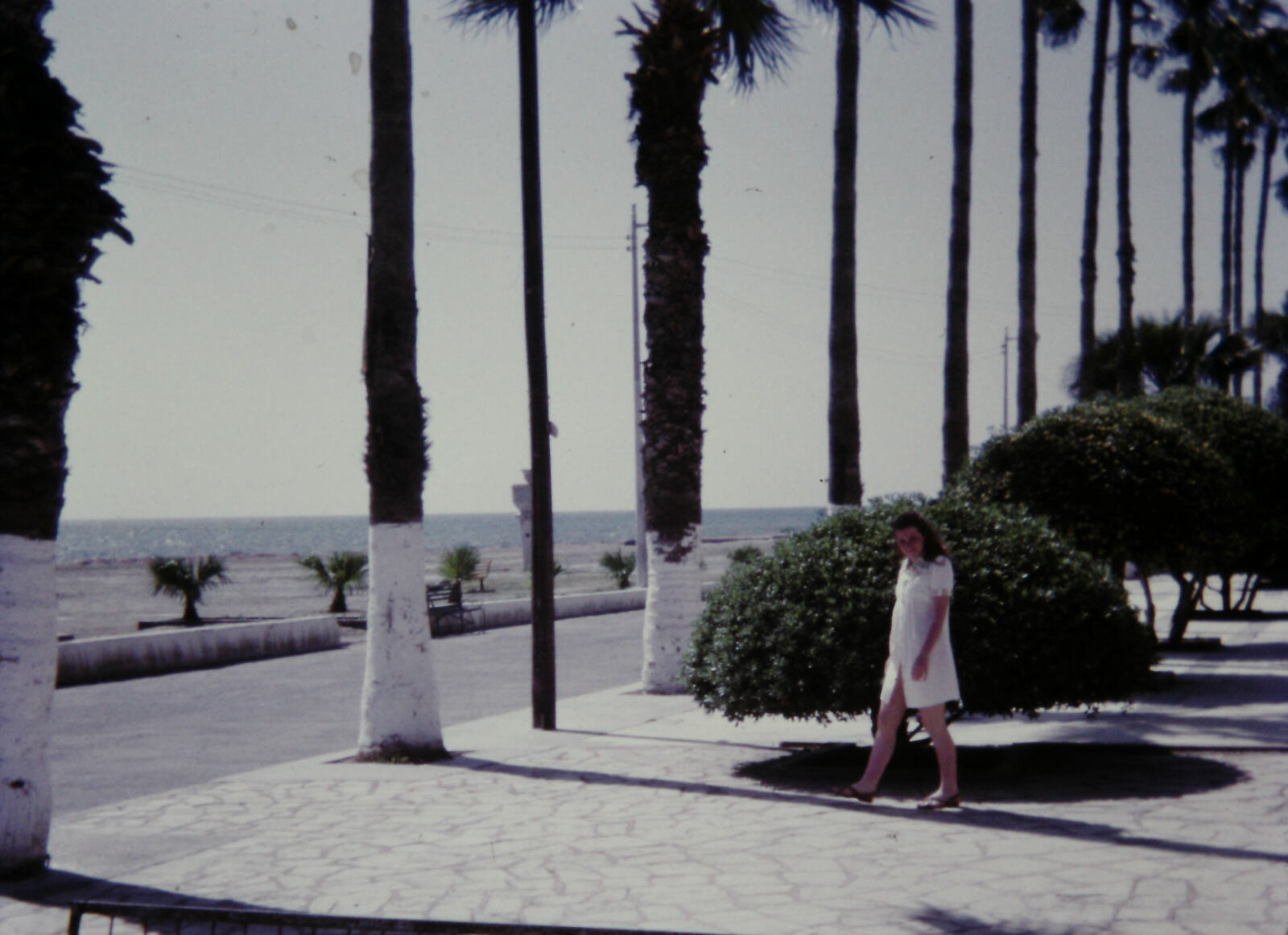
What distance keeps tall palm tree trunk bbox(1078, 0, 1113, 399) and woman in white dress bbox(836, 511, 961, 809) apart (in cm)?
1885

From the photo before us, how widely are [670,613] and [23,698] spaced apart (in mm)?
8335

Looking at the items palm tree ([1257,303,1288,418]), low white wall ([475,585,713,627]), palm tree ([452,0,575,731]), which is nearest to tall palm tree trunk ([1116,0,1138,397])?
low white wall ([475,585,713,627])

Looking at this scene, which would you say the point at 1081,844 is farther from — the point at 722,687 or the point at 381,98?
the point at 381,98

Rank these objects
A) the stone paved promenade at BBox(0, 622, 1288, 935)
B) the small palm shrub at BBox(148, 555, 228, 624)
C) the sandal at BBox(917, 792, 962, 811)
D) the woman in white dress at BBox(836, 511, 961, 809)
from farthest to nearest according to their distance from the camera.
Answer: the small palm shrub at BBox(148, 555, 228, 624) → the sandal at BBox(917, 792, 962, 811) → the woman in white dress at BBox(836, 511, 961, 809) → the stone paved promenade at BBox(0, 622, 1288, 935)

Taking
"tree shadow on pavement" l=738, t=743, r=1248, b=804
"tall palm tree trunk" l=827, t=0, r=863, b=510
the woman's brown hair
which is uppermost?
"tall palm tree trunk" l=827, t=0, r=863, b=510

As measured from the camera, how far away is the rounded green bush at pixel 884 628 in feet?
28.3

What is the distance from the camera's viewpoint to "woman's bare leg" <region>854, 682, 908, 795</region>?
7.88m

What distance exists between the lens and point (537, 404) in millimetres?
11906

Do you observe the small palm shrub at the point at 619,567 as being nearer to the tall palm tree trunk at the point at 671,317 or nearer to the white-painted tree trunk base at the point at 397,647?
the tall palm tree trunk at the point at 671,317

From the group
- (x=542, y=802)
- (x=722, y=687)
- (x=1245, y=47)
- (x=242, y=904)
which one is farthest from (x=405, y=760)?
(x=1245, y=47)

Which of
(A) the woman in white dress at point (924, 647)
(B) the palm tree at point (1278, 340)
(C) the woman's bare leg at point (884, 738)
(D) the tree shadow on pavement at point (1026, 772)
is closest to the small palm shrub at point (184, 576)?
(D) the tree shadow on pavement at point (1026, 772)

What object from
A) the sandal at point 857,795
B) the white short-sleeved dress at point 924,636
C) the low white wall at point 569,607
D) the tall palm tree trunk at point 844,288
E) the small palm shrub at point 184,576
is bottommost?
the low white wall at point 569,607

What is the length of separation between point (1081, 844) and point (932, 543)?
1.89 metres

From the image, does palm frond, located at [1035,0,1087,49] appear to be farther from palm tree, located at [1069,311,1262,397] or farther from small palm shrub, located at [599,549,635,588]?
small palm shrub, located at [599,549,635,588]
